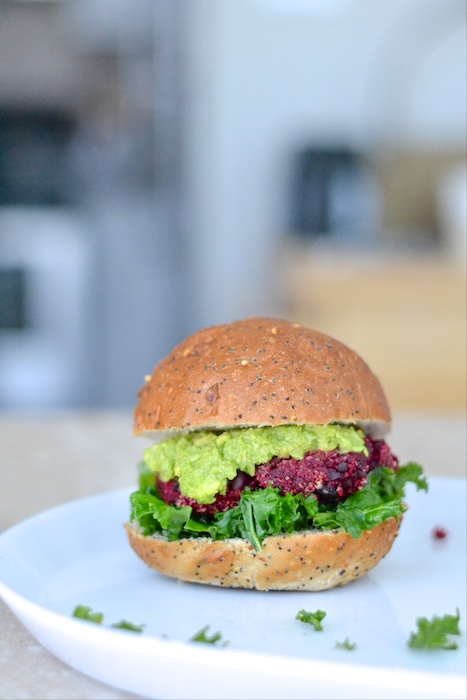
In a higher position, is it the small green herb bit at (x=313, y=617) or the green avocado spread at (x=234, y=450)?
the green avocado spread at (x=234, y=450)

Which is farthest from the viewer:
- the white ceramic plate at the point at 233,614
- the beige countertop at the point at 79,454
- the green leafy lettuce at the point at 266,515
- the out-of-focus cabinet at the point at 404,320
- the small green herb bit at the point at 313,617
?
the out-of-focus cabinet at the point at 404,320

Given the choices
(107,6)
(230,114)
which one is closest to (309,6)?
(230,114)

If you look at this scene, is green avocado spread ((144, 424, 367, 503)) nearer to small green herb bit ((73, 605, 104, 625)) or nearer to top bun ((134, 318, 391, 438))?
top bun ((134, 318, 391, 438))

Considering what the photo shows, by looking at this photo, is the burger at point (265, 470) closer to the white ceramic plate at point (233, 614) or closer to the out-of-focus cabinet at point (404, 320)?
the white ceramic plate at point (233, 614)

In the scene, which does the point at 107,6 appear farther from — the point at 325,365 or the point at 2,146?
the point at 325,365

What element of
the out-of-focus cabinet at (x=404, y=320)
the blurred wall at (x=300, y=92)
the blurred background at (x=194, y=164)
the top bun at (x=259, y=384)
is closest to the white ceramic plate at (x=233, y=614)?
the top bun at (x=259, y=384)

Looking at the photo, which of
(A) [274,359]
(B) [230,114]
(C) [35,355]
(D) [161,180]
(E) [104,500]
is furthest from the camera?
(B) [230,114]
